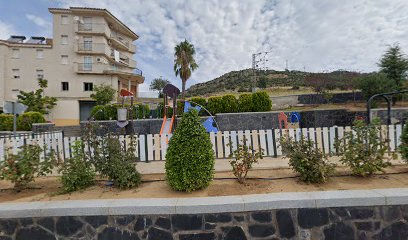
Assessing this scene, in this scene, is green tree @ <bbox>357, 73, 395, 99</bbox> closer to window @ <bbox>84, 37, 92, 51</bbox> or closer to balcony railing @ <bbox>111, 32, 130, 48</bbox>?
window @ <bbox>84, 37, 92, 51</bbox>

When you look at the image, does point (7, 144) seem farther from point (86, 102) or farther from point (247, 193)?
point (86, 102)

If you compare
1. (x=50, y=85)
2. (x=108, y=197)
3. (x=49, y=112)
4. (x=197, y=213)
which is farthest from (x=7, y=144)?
(x=50, y=85)

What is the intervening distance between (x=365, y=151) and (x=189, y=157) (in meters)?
3.07

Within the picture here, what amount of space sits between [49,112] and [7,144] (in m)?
26.0

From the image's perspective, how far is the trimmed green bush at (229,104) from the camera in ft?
49.7

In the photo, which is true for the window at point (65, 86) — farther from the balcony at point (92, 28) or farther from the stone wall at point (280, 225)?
the stone wall at point (280, 225)

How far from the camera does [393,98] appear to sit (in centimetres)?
1728

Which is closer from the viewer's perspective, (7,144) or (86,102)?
(7,144)

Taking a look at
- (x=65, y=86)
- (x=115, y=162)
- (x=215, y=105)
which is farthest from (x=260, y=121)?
(x=65, y=86)

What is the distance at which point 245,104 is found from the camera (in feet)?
49.1

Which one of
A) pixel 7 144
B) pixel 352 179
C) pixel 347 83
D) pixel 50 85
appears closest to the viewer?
pixel 352 179

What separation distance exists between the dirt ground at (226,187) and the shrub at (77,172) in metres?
0.15

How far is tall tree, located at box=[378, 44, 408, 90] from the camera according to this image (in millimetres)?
19094

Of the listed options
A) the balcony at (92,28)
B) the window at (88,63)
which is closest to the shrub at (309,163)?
the window at (88,63)
